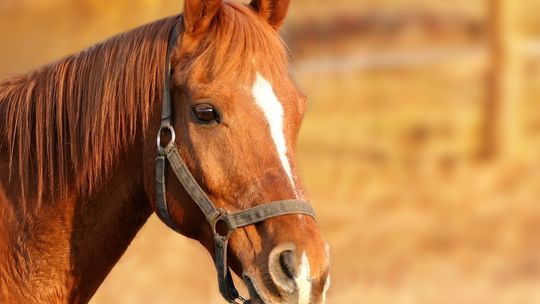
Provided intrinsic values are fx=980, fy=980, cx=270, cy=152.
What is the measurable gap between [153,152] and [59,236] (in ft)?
1.50

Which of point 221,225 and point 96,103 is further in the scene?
point 96,103

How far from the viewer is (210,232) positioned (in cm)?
A: 330

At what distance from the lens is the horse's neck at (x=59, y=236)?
135 inches

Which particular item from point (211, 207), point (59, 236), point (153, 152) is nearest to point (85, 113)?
point (153, 152)

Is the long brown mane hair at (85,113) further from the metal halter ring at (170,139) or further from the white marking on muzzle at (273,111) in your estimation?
the white marking on muzzle at (273,111)

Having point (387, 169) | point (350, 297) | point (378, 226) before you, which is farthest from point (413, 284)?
point (387, 169)

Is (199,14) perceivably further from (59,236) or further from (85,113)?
(59,236)

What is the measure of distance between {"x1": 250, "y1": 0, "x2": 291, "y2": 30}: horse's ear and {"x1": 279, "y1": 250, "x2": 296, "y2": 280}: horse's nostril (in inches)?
37.4

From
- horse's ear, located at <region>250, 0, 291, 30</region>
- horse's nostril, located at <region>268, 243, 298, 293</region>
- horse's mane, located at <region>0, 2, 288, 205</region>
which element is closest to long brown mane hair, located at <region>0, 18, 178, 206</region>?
horse's mane, located at <region>0, 2, 288, 205</region>

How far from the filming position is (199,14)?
3344mm

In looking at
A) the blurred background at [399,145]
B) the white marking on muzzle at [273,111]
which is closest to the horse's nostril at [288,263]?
the white marking on muzzle at [273,111]

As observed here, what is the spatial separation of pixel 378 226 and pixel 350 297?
286 cm

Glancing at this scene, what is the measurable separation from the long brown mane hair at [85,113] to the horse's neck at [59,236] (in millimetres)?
59

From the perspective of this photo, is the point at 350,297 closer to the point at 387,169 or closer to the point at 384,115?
the point at 387,169
